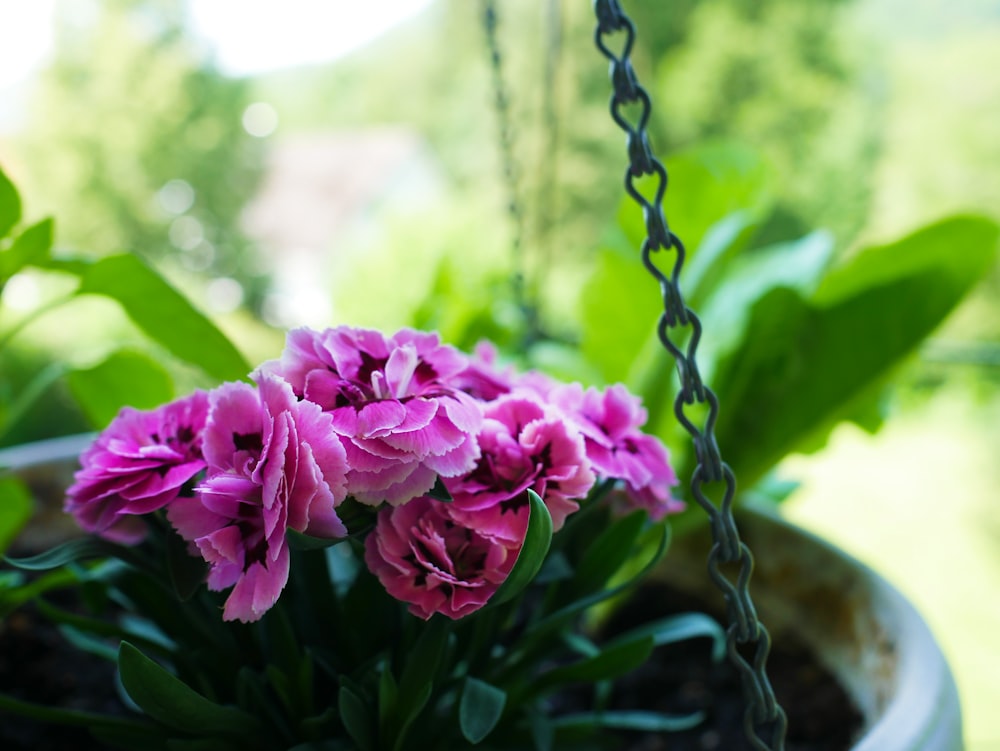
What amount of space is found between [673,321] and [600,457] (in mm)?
96

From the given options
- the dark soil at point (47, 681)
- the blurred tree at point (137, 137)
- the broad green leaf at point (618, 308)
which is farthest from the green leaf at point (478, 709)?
the blurred tree at point (137, 137)

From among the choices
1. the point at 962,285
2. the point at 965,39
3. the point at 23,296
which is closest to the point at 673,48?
the point at 965,39

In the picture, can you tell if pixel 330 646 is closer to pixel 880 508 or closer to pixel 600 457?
pixel 600 457

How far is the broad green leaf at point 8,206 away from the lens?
57 cm

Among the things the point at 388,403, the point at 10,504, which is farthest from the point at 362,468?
the point at 10,504

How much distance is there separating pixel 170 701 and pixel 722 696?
53 cm

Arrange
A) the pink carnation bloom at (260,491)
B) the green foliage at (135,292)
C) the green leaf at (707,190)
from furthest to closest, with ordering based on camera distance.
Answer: the green leaf at (707,190), the green foliage at (135,292), the pink carnation bloom at (260,491)

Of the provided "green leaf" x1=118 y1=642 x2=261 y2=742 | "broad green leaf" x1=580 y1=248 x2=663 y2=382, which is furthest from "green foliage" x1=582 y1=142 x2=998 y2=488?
"green leaf" x1=118 y1=642 x2=261 y2=742

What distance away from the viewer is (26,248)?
606 millimetres

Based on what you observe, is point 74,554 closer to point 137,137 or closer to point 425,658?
point 425,658

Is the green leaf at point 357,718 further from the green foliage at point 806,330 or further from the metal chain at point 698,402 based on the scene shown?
the green foliage at point 806,330

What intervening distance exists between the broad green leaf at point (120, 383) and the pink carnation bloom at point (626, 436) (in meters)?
0.44

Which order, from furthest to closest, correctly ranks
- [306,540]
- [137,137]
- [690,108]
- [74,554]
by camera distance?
[137,137], [690,108], [74,554], [306,540]

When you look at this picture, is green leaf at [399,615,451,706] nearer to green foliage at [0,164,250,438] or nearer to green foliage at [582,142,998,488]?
green foliage at [0,164,250,438]
